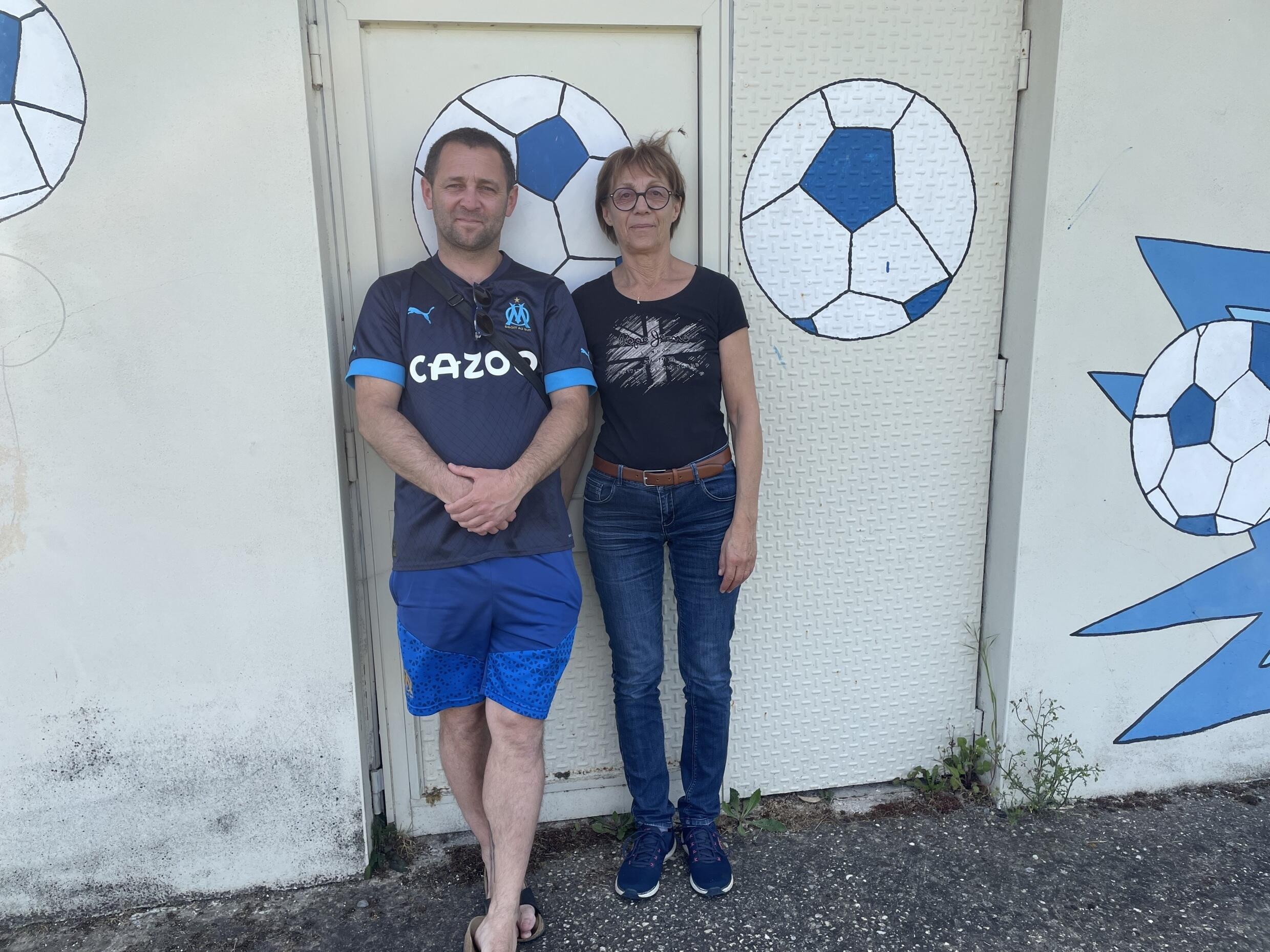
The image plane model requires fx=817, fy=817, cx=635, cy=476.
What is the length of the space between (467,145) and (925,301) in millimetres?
1567

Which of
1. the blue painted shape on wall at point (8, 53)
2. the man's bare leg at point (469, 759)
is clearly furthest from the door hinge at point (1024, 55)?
the blue painted shape on wall at point (8, 53)

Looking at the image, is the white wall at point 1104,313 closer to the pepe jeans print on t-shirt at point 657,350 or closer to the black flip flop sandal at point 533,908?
the pepe jeans print on t-shirt at point 657,350

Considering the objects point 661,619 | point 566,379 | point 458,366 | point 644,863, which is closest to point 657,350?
point 566,379

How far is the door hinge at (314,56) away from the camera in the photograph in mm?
2342

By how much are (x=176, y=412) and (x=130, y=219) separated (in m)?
0.54

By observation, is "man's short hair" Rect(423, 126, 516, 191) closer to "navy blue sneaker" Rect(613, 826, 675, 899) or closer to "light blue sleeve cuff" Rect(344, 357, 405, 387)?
"light blue sleeve cuff" Rect(344, 357, 405, 387)

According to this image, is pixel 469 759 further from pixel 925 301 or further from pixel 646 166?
pixel 925 301

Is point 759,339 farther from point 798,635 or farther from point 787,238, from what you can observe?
point 798,635

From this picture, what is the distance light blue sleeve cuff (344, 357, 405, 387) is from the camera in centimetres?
215

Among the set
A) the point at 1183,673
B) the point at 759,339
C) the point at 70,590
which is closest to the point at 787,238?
the point at 759,339

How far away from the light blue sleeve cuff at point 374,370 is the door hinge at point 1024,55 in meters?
2.21

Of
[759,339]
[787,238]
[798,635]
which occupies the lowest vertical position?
[798,635]

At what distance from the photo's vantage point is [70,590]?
236 centimetres

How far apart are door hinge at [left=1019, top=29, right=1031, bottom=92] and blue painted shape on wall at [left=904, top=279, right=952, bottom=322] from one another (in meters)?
0.67
